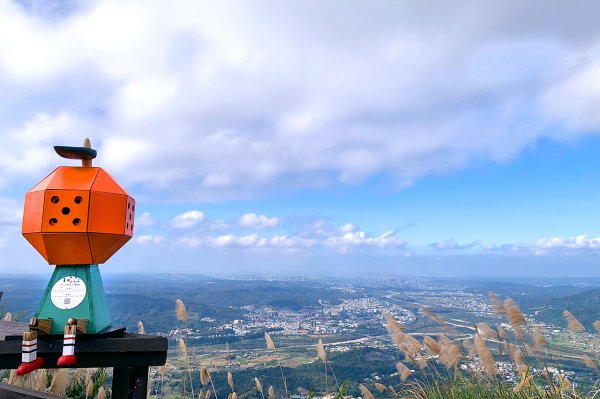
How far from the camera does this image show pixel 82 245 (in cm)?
253

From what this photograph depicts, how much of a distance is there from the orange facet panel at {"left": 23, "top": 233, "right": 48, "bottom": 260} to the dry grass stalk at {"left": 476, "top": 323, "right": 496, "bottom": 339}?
3779mm

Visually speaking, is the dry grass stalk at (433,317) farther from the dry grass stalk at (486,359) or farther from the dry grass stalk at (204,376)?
the dry grass stalk at (204,376)

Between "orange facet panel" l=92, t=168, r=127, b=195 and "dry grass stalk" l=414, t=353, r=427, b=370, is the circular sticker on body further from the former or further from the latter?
"dry grass stalk" l=414, t=353, r=427, b=370

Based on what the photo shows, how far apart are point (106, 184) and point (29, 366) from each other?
1.08m

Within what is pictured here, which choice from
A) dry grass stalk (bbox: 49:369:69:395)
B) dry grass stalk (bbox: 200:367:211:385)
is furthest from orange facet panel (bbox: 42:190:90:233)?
dry grass stalk (bbox: 200:367:211:385)

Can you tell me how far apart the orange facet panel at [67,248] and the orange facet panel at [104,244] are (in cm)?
3

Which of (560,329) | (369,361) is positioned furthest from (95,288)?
(369,361)

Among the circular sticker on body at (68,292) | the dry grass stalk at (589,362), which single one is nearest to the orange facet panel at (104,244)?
the circular sticker on body at (68,292)

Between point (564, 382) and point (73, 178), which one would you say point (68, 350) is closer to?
point (73, 178)

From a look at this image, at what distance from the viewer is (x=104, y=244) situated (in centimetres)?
258

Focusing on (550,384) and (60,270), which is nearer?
(60,270)

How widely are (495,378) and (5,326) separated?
4.04 metres

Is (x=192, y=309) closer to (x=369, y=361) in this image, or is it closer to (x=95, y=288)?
(x=369, y=361)

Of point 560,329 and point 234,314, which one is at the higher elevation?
point 560,329
